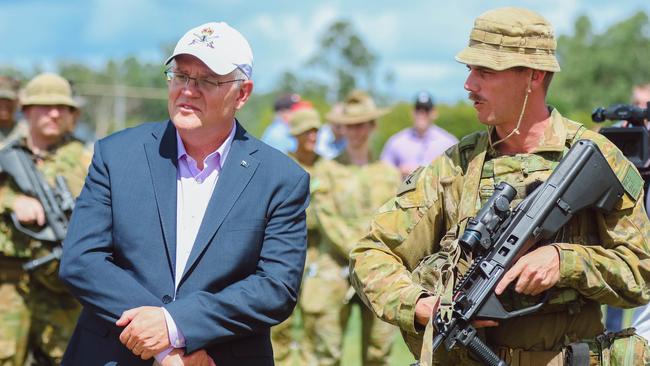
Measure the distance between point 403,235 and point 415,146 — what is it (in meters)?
7.11

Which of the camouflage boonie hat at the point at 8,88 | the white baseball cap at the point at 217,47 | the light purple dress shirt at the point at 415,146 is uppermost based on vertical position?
the white baseball cap at the point at 217,47

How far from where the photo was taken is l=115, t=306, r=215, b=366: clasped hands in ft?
12.0

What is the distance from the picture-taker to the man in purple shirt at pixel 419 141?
36.0 feet

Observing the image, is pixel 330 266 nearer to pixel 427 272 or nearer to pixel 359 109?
pixel 359 109

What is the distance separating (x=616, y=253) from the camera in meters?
3.81

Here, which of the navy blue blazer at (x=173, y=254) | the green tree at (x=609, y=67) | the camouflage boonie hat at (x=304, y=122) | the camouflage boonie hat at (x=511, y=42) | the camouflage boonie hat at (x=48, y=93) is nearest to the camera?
the navy blue blazer at (x=173, y=254)

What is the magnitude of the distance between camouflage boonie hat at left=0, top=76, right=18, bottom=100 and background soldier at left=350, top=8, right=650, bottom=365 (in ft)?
19.5

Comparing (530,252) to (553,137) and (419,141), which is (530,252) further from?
(419,141)

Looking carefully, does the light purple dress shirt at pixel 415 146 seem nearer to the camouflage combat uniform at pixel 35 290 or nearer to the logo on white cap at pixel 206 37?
the camouflage combat uniform at pixel 35 290

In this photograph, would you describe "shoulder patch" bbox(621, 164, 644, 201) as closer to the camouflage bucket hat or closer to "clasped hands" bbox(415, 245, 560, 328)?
"clasped hands" bbox(415, 245, 560, 328)

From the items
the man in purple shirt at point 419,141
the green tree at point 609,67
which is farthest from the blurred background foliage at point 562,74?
the man in purple shirt at point 419,141

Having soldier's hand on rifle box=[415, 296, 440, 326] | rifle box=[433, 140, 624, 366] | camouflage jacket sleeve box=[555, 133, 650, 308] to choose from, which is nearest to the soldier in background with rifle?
soldier's hand on rifle box=[415, 296, 440, 326]

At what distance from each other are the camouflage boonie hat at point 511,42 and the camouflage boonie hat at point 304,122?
4673 millimetres

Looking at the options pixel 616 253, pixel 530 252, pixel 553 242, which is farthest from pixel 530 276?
pixel 616 253
